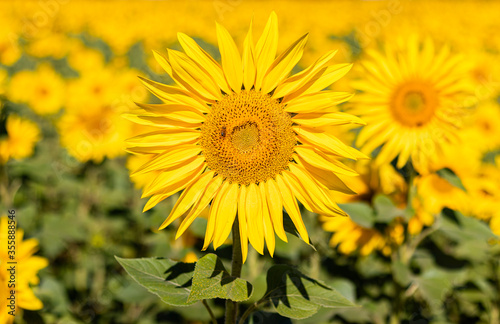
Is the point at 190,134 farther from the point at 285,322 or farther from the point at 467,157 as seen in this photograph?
the point at 467,157

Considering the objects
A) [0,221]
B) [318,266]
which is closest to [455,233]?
[318,266]

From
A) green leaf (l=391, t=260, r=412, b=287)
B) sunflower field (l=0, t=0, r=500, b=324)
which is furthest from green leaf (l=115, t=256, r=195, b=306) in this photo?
green leaf (l=391, t=260, r=412, b=287)

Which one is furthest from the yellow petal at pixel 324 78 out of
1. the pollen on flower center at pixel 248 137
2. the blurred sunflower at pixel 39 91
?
the blurred sunflower at pixel 39 91

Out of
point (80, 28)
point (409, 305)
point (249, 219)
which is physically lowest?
point (409, 305)

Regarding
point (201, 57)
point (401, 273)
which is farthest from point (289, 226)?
point (401, 273)

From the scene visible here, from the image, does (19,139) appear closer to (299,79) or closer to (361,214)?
(361,214)

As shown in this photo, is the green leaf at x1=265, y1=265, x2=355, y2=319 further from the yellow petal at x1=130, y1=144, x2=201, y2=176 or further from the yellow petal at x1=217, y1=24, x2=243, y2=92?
the yellow petal at x1=217, y1=24, x2=243, y2=92

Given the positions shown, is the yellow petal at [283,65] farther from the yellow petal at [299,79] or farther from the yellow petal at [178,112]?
the yellow petal at [178,112]
